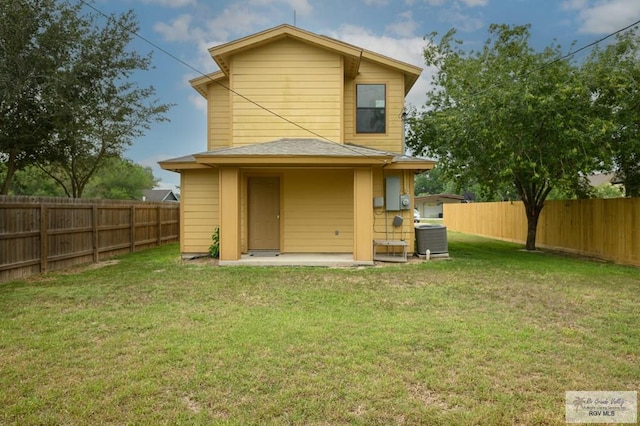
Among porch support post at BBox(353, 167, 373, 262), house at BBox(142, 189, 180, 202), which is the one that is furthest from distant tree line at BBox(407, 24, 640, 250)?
house at BBox(142, 189, 180, 202)

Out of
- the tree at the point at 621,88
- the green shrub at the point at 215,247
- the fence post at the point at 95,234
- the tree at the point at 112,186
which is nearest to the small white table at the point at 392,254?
the green shrub at the point at 215,247

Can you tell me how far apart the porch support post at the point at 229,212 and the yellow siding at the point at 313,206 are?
1817 mm

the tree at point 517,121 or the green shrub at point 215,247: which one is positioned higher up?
the tree at point 517,121

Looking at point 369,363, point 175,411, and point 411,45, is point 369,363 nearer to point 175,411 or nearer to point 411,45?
point 175,411

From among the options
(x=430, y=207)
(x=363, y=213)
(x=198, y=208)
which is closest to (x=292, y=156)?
(x=363, y=213)

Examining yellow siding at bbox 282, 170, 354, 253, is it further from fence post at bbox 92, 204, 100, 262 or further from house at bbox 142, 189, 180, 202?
house at bbox 142, 189, 180, 202

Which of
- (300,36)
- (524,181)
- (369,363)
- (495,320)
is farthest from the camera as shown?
(524,181)

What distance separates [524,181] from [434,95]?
14.0ft

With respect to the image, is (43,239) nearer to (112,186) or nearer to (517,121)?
(517,121)

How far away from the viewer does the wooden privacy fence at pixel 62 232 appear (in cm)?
747

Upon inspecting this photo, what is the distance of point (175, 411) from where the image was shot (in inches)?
109

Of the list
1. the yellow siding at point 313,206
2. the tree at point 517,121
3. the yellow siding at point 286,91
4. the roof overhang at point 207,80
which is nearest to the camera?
the tree at point 517,121

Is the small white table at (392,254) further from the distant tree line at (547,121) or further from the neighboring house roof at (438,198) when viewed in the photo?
the neighboring house roof at (438,198)

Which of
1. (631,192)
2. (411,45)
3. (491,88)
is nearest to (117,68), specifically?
(411,45)
